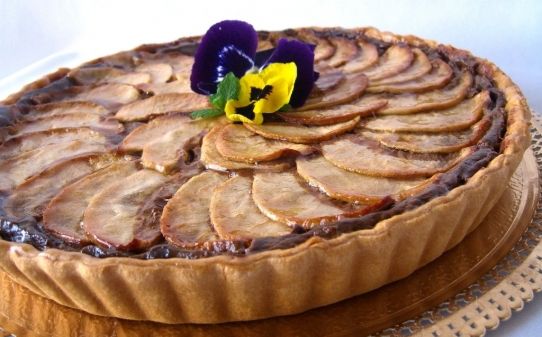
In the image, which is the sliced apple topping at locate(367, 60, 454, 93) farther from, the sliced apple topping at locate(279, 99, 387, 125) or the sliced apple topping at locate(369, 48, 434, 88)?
→ the sliced apple topping at locate(279, 99, 387, 125)

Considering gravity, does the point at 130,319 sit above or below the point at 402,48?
below

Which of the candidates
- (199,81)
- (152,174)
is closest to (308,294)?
(152,174)

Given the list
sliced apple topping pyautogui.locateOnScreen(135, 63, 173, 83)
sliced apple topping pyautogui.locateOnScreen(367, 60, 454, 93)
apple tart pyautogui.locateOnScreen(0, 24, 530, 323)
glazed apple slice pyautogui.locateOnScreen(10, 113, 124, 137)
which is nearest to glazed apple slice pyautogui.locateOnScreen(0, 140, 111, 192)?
apple tart pyautogui.locateOnScreen(0, 24, 530, 323)

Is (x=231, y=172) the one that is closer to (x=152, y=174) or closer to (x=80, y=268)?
(x=152, y=174)

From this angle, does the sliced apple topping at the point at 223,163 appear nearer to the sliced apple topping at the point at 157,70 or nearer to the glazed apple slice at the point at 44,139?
the glazed apple slice at the point at 44,139

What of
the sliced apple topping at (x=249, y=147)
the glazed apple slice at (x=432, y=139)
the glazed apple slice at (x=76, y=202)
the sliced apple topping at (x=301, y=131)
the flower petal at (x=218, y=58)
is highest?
the flower petal at (x=218, y=58)

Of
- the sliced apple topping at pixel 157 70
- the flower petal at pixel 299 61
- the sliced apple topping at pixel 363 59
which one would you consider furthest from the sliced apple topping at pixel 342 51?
the sliced apple topping at pixel 157 70
